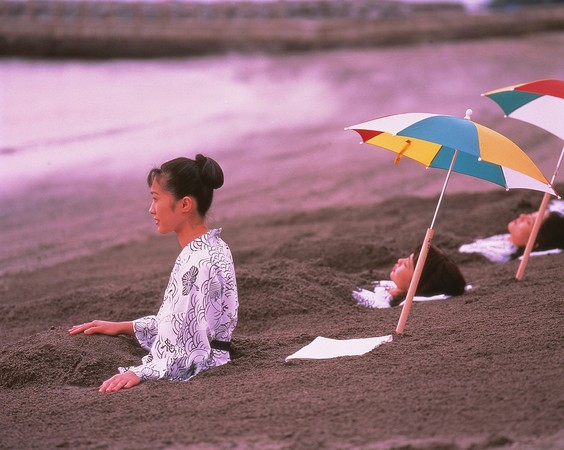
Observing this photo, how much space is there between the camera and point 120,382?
3895mm

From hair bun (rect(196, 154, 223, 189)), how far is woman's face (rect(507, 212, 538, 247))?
2891mm

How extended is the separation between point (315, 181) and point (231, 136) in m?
3.23

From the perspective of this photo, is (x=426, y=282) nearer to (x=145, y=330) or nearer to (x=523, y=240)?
(x=523, y=240)

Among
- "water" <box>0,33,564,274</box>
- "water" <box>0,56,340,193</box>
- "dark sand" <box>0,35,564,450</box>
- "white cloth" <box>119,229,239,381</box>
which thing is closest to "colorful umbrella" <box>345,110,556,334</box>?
"dark sand" <box>0,35,564,450</box>

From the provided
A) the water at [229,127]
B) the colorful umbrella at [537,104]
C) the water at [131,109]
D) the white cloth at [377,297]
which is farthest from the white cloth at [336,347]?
the water at [131,109]

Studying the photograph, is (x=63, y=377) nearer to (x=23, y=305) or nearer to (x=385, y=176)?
(x=23, y=305)

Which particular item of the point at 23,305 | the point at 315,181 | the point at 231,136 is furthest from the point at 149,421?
the point at 231,136

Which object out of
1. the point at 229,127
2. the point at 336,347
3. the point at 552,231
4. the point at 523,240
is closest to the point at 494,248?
the point at 523,240

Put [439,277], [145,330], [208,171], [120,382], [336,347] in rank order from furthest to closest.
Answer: [439,277]
[145,330]
[336,347]
[208,171]
[120,382]

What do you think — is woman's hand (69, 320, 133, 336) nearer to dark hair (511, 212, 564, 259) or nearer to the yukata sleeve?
the yukata sleeve

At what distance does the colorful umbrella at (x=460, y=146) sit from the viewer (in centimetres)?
412

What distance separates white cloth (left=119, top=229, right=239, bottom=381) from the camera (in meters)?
3.96

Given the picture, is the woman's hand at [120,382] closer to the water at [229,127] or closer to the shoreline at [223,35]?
the water at [229,127]

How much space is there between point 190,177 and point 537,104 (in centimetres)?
227
